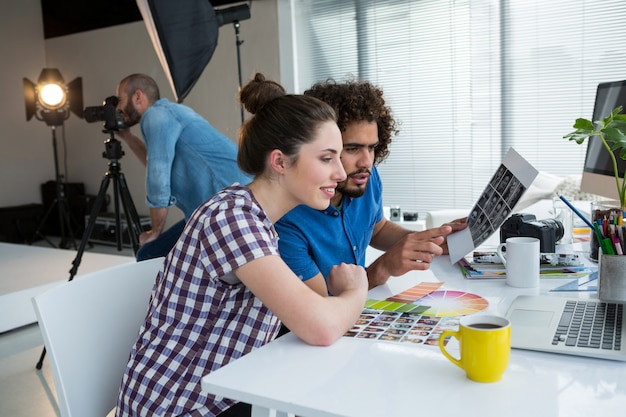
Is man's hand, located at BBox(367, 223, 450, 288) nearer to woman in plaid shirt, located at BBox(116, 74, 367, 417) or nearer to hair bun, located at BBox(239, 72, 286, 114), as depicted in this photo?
woman in plaid shirt, located at BBox(116, 74, 367, 417)

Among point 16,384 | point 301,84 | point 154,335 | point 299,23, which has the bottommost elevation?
point 16,384

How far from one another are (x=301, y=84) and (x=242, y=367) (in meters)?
5.00

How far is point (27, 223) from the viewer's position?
6.89 metres

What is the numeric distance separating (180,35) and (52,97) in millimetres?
4304

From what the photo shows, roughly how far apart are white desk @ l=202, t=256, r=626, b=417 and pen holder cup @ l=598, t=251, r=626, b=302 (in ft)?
0.96

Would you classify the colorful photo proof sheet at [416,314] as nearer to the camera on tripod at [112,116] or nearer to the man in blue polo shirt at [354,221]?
the man in blue polo shirt at [354,221]

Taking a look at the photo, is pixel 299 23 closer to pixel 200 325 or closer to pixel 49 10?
pixel 49 10

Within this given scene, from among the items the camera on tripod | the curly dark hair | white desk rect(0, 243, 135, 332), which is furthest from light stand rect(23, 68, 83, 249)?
the curly dark hair

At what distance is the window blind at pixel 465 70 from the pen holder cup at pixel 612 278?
3675 millimetres

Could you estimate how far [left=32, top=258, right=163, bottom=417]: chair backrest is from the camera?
1221mm

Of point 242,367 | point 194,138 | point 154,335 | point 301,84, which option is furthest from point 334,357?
point 301,84

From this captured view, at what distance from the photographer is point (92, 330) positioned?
131 cm

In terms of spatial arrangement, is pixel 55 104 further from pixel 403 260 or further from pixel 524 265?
pixel 524 265

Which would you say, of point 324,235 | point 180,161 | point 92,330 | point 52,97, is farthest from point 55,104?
point 92,330
